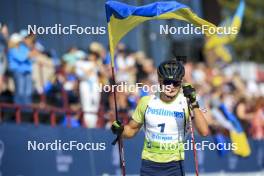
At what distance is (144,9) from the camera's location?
35.2 ft

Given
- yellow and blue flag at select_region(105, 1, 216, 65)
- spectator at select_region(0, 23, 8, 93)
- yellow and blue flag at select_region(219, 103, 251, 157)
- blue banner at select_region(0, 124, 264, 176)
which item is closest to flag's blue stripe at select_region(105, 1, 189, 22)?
yellow and blue flag at select_region(105, 1, 216, 65)

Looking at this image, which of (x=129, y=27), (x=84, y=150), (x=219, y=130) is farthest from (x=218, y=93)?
(x=129, y=27)

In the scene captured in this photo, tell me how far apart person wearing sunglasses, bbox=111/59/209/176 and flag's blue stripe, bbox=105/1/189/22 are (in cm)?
91

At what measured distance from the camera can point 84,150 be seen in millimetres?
15445

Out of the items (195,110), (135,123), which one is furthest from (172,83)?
(135,123)

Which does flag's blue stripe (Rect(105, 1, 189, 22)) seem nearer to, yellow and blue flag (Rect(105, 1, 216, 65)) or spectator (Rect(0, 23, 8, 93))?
yellow and blue flag (Rect(105, 1, 216, 65))

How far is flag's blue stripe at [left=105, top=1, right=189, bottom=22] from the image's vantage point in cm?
1065

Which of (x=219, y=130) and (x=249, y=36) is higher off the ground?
(x=249, y=36)

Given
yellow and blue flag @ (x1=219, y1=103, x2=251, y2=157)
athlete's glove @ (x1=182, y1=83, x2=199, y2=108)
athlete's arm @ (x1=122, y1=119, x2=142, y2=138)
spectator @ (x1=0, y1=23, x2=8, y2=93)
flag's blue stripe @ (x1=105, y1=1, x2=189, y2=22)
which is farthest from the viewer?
yellow and blue flag @ (x1=219, y1=103, x2=251, y2=157)

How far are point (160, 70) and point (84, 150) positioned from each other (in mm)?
5827

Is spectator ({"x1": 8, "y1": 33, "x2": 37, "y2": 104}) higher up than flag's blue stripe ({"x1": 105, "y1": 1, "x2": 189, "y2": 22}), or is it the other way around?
flag's blue stripe ({"x1": 105, "y1": 1, "x2": 189, "y2": 22})

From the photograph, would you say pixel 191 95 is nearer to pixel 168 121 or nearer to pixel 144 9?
pixel 168 121

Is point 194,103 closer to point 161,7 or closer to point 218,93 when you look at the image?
point 161,7

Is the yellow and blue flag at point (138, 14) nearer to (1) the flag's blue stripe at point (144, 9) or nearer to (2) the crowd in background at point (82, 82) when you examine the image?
(1) the flag's blue stripe at point (144, 9)
